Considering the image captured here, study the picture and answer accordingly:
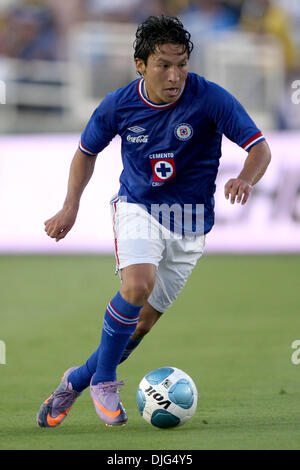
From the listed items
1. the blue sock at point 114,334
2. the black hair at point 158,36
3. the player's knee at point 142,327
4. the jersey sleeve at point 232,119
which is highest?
the black hair at point 158,36

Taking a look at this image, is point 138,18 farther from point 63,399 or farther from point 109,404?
point 109,404

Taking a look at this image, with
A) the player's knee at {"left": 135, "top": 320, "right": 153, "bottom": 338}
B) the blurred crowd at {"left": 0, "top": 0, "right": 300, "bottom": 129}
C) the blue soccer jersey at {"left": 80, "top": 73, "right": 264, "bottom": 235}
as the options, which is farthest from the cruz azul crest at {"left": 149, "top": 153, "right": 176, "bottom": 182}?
the blurred crowd at {"left": 0, "top": 0, "right": 300, "bottom": 129}

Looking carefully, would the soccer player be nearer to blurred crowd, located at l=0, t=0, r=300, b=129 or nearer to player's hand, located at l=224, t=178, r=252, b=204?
player's hand, located at l=224, t=178, r=252, b=204

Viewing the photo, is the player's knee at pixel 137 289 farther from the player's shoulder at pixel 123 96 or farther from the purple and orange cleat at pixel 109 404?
the player's shoulder at pixel 123 96

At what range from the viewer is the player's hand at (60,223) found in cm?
520

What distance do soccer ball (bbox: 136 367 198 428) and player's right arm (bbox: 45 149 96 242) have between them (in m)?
1.00

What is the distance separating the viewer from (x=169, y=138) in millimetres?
5137

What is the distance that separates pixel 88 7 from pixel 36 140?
421 cm

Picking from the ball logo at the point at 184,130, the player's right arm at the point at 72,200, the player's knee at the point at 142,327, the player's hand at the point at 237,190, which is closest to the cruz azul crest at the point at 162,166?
the ball logo at the point at 184,130

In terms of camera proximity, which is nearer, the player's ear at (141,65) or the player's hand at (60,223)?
the player's ear at (141,65)

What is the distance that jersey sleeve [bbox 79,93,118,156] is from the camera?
521cm

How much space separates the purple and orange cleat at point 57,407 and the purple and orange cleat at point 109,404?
0.22m

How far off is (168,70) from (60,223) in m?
1.10

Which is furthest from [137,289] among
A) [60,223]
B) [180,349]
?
[180,349]
